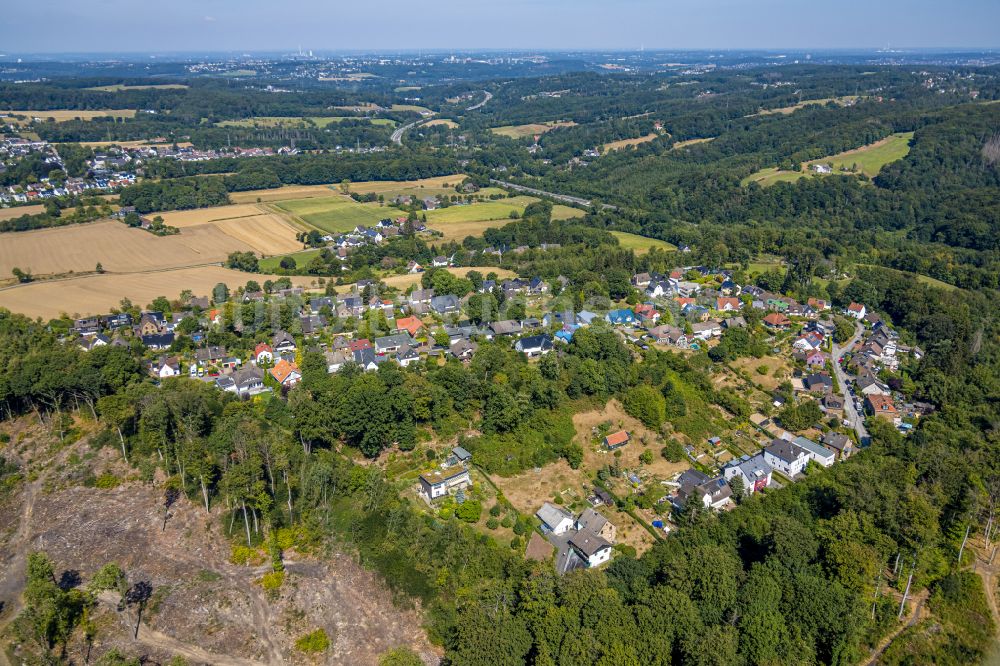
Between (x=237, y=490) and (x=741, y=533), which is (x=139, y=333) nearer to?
(x=237, y=490)

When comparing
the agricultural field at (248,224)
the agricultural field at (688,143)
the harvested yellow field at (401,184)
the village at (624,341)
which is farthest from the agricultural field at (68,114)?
the agricultural field at (688,143)

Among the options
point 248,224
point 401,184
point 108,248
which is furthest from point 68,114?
point 108,248

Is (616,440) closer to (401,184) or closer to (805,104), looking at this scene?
(401,184)

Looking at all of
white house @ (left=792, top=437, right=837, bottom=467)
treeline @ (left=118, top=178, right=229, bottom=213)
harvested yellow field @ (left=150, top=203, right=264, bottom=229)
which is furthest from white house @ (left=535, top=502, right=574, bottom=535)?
treeline @ (left=118, top=178, right=229, bottom=213)

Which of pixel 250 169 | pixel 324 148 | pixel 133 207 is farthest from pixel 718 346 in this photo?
pixel 324 148

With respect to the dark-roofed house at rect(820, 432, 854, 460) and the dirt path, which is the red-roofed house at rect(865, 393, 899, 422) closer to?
the dark-roofed house at rect(820, 432, 854, 460)

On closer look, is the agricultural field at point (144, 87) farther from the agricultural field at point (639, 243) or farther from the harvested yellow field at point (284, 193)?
the agricultural field at point (639, 243)
